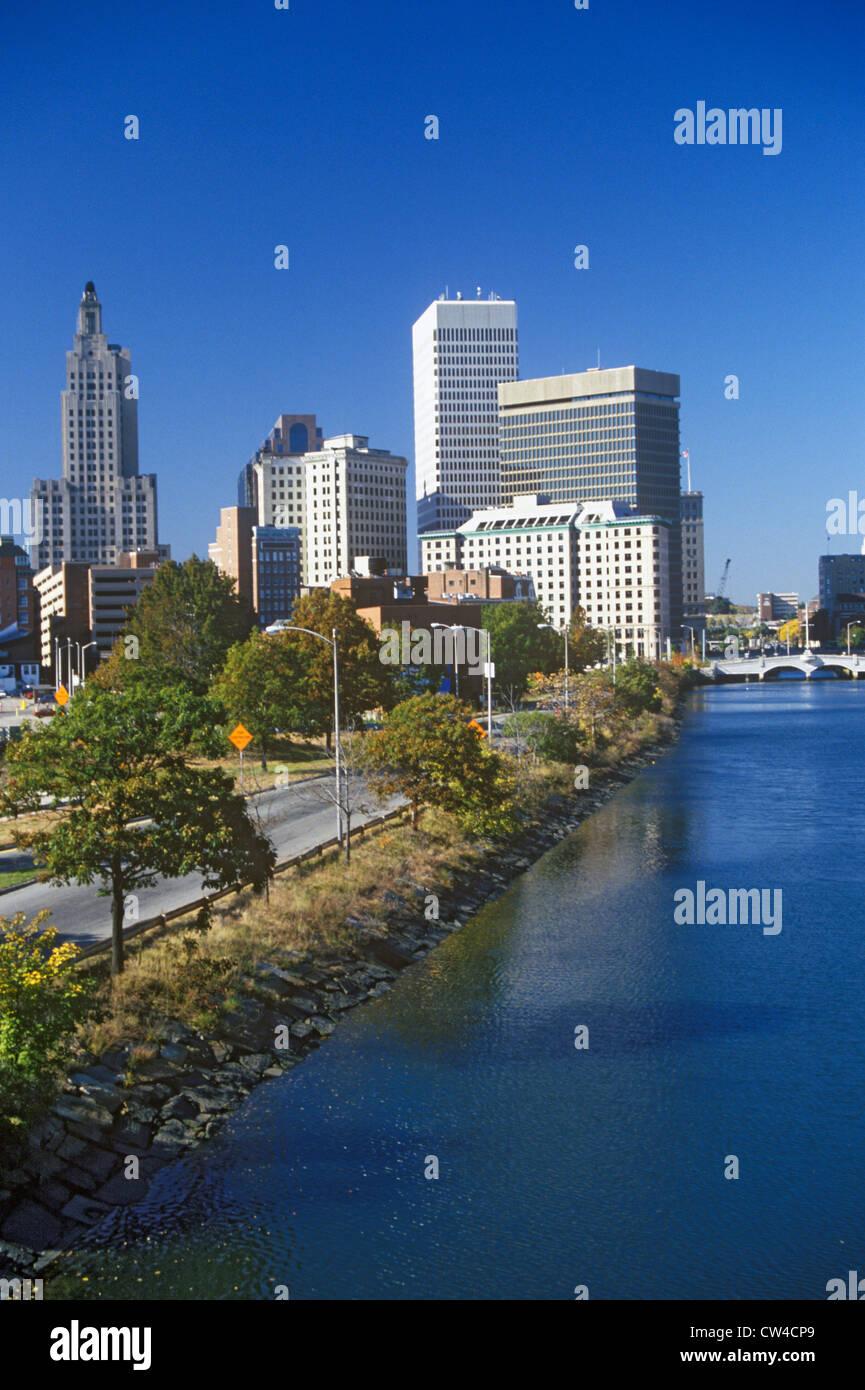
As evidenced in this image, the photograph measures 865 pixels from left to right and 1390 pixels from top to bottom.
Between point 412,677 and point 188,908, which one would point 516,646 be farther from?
point 188,908

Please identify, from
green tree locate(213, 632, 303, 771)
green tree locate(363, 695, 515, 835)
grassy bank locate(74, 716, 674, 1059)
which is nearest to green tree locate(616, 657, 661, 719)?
green tree locate(213, 632, 303, 771)

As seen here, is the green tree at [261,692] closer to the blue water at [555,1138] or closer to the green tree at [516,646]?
the blue water at [555,1138]

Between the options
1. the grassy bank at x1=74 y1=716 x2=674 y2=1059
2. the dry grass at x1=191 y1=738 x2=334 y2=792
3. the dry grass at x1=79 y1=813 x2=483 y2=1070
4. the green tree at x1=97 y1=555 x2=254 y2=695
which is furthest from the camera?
the green tree at x1=97 y1=555 x2=254 y2=695

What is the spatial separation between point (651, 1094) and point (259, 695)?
40259 mm

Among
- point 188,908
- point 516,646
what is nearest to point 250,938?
point 188,908

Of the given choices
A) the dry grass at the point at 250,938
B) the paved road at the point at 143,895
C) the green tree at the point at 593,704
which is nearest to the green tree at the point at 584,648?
the green tree at the point at 593,704

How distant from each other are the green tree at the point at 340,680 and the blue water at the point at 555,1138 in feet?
84.3

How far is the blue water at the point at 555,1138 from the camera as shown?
20.7 metres

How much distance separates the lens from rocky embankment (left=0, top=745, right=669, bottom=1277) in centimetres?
2161

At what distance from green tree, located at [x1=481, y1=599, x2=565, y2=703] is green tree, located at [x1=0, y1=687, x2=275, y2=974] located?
7790 cm

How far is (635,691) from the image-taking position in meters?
109

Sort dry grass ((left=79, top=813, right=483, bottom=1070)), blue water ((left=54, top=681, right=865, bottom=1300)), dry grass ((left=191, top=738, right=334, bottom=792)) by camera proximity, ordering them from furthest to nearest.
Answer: dry grass ((left=191, top=738, right=334, bottom=792)) → dry grass ((left=79, top=813, right=483, bottom=1070)) → blue water ((left=54, top=681, right=865, bottom=1300))

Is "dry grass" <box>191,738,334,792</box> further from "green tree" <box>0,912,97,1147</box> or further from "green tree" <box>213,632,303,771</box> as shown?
"green tree" <box>0,912,97,1147</box>
